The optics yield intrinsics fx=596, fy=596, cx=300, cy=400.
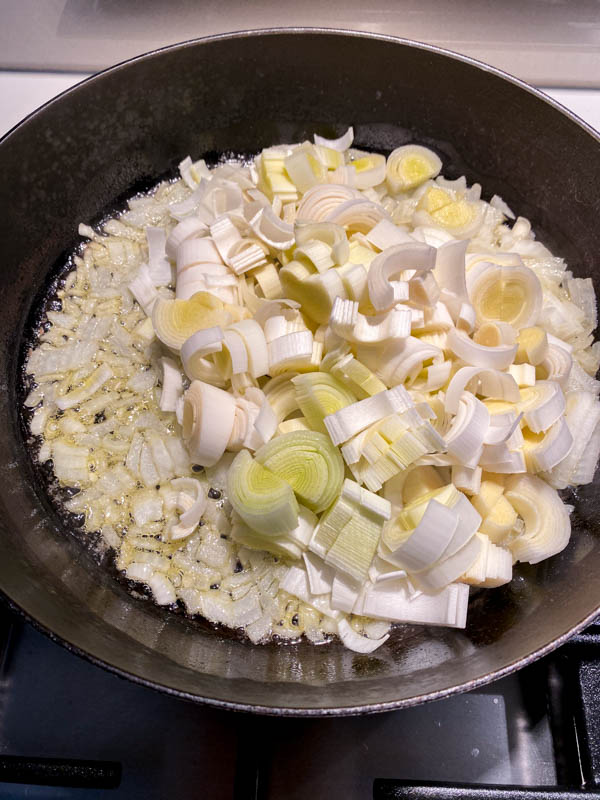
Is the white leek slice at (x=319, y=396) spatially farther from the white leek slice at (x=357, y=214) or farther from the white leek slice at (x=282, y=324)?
the white leek slice at (x=357, y=214)

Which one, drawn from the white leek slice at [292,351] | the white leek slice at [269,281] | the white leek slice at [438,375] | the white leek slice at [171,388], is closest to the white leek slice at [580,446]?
the white leek slice at [438,375]

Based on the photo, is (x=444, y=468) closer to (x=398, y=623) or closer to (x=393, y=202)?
(x=398, y=623)

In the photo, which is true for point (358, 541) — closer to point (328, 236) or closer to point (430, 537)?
point (430, 537)

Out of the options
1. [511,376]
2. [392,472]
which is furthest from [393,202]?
[392,472]

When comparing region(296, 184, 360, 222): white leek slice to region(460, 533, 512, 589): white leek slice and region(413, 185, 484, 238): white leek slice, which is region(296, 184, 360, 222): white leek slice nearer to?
region(413, 185, 484, 238): white leek slice

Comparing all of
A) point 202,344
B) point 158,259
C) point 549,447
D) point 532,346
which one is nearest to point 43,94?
point 158,259
